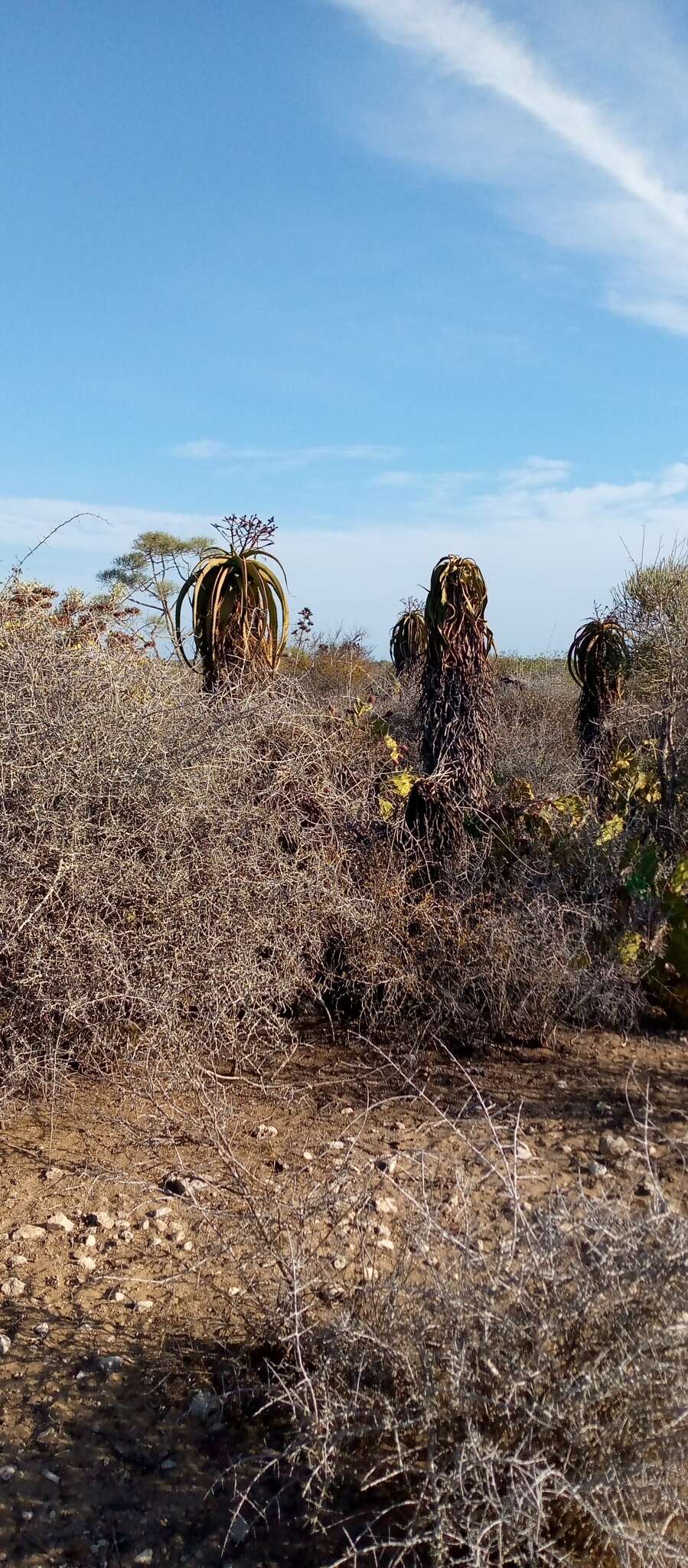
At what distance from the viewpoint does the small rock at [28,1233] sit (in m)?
3.57

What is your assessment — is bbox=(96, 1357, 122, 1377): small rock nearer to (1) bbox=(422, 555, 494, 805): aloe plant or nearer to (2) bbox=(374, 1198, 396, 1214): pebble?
(2) bbox=(374, 1198, 396, 1214): pebble

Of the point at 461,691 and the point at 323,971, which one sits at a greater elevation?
the point at 461,691

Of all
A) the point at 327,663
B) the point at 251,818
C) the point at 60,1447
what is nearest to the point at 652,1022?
the point at 251,818

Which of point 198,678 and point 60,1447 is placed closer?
point 60,1447

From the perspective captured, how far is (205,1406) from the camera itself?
2756mm

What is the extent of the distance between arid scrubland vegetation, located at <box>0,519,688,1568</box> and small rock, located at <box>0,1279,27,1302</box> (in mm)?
550

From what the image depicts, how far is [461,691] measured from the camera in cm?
637

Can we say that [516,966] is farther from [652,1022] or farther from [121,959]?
[121,959]

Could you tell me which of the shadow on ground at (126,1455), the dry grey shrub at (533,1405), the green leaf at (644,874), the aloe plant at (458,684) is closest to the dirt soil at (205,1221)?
the shadow on ground at (126,1455)

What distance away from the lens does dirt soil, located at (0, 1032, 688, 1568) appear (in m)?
2.51

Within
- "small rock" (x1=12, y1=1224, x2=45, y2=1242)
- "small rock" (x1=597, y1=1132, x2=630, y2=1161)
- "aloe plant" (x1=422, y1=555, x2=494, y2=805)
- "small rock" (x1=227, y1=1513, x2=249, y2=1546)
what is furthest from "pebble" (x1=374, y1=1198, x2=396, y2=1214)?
"aloe plant" (x1=422, y1=555, x2=494, y2=805)

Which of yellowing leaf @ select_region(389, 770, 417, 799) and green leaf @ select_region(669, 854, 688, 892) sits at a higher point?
yellowing leaf @ select_region(389, 770, 417, 799)

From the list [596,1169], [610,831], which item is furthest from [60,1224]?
[610,831]

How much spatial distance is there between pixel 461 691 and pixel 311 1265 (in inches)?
157
